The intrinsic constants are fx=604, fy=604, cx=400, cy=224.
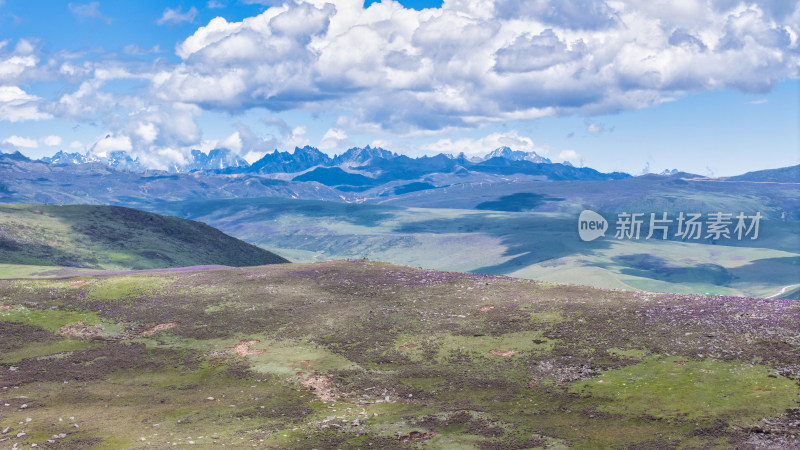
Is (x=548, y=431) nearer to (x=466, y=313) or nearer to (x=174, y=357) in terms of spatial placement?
(x=466, y=313)

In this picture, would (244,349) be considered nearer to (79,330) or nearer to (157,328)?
(157,328)

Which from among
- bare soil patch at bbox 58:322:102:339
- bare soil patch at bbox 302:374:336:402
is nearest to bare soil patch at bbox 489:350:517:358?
bare soil patch at bbox 302:374:336:402

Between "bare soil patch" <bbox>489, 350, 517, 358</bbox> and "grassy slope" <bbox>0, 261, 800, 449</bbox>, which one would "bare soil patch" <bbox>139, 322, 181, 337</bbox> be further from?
"bare soil patch" <bbox>489, 350, 517, 358</bbox>

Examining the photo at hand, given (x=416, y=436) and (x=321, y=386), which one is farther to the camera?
(x=321, y=386)

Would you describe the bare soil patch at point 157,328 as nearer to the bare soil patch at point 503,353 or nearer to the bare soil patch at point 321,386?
the bare soil patch at point 321,386

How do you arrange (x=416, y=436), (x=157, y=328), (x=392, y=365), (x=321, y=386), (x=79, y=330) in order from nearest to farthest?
1. (x=416, y=436)
2. (x=321, y=386)
3. (x=392, y=365)
4. (x=79, y=330)
5. (x=157, y=328)

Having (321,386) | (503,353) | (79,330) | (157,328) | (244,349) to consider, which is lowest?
(321,386)

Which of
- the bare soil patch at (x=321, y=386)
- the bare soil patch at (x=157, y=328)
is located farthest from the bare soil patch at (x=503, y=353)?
the bare soil patch at (x=157, y=328)

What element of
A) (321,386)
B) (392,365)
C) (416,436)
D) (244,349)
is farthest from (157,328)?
(416,436)
